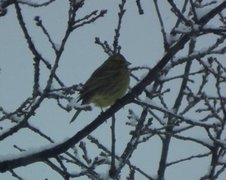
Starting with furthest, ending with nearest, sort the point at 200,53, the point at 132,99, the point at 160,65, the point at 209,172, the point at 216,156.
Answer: the point at 209,172 → the point at 216,156 → the point at 200,53 → the point at 132,99 → the point at 160,65

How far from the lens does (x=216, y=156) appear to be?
520cm

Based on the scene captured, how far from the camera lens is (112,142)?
13.4 ft

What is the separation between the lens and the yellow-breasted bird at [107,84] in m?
7.01

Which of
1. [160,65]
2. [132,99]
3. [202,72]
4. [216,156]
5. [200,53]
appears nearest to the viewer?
[160,65]

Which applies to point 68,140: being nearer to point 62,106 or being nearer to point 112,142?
point 112,142

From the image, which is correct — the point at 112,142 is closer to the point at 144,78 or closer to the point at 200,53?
the point at 144,78

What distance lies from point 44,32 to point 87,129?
2.47 ft

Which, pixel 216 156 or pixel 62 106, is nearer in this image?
pixel 62 106

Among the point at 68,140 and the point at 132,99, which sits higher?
the point at 132,99

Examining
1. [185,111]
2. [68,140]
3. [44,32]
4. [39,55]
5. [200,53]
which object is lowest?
[68,140]

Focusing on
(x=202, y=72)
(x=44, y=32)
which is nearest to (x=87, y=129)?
(x=44, y=32)

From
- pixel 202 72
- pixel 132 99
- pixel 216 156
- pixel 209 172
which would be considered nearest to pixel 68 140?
pixel 132 99

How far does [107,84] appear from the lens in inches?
286

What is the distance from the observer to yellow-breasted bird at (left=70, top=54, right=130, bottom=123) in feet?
23.0
